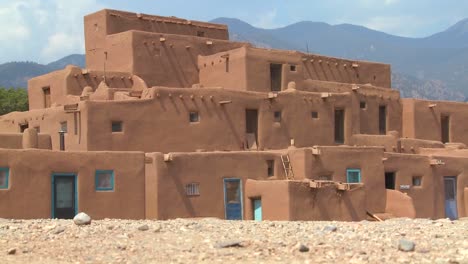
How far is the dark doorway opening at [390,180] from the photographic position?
34.3 m

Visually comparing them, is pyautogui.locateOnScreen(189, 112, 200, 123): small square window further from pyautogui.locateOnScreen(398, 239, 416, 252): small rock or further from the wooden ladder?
pyautogui.locateOnScreen(398, 239, 416, 252): small rock

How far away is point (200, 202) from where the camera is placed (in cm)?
2858

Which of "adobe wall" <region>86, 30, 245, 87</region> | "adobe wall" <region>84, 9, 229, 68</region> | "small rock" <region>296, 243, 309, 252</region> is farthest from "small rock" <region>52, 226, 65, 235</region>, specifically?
"adobe wall" <region>84, 9, 229, 68</region>

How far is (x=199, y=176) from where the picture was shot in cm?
2867

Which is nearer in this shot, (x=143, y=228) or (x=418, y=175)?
(x=143, y=228)

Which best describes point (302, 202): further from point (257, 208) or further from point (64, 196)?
point (64, 196)

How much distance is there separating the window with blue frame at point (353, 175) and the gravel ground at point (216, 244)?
12.5m

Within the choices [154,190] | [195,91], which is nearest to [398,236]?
[154,190]

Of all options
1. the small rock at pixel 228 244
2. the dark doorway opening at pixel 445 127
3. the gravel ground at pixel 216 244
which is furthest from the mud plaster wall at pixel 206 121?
the small rock at pixel 228 244

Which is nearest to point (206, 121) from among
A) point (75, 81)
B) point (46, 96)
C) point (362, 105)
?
point (75, 81)

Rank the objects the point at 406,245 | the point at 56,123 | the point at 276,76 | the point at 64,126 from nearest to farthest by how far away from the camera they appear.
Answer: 1. the point at 406,245
2. the point at 64,126
3. the point at 56,123
4. the point at 276,76

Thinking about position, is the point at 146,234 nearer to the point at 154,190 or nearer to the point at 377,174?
the point at 154,190

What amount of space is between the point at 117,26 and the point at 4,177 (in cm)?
1628

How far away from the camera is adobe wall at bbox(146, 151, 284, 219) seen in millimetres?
27531
